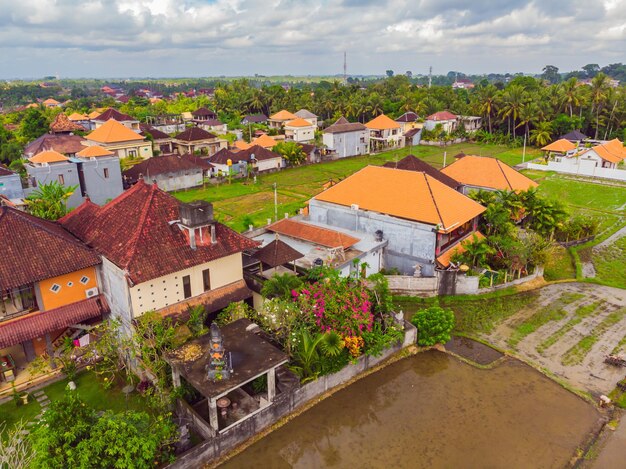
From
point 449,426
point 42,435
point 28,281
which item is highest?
point 28,281

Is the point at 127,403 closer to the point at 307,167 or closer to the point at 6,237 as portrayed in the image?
the point at 6,237

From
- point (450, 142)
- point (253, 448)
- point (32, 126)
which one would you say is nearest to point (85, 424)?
point (253, 448)

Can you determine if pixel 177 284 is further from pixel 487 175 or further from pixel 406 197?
pixel 487 175

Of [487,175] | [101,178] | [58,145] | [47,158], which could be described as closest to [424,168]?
[487,175]

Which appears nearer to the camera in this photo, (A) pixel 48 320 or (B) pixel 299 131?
(A) pixel 48 320

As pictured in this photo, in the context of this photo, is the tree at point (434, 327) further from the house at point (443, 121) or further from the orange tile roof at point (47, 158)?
the house at point (443, 121)
